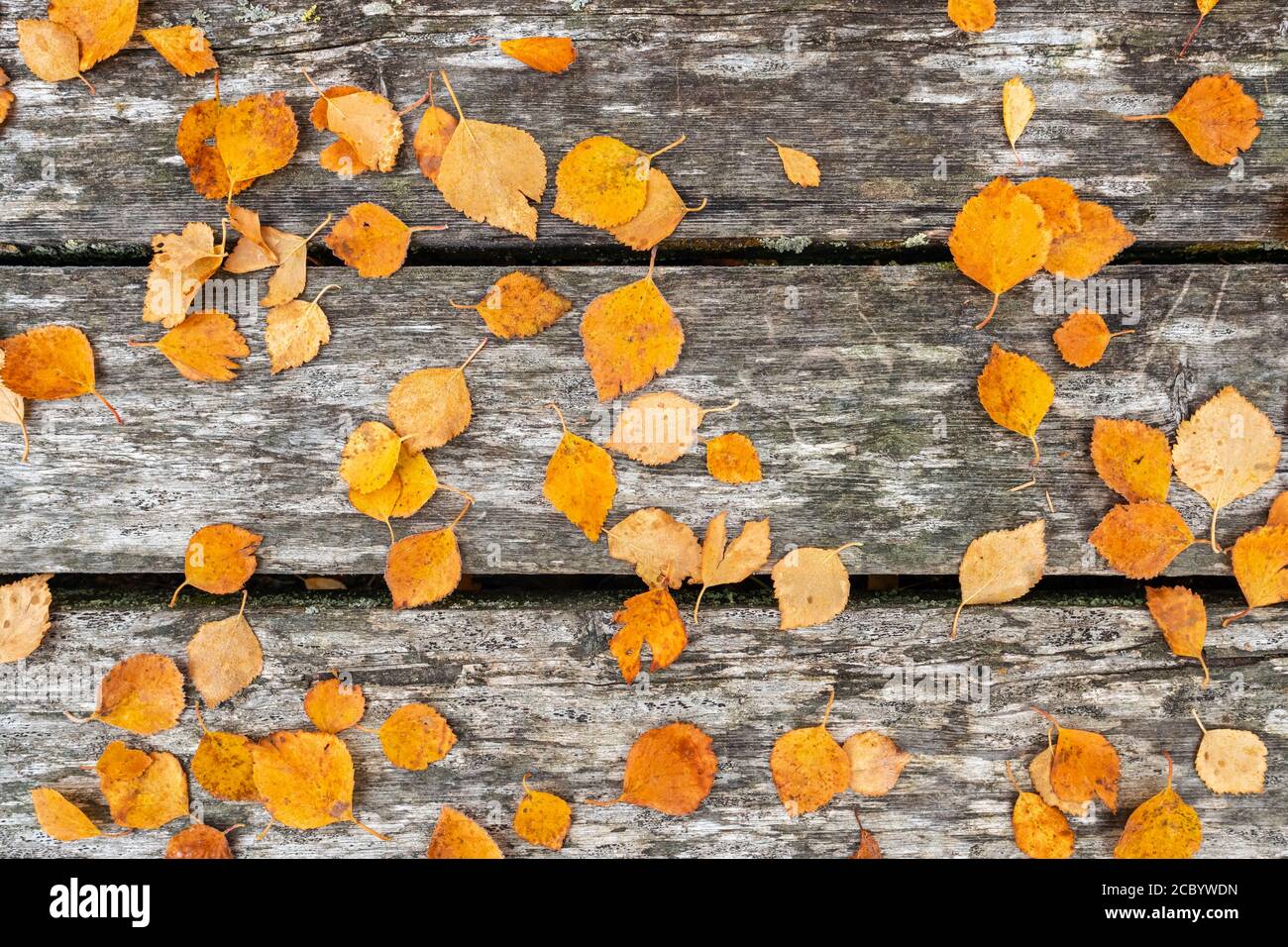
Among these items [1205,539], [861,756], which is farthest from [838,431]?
[1205,539]

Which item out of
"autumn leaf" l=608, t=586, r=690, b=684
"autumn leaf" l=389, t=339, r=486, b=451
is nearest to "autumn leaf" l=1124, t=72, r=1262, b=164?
"autumn leaf" l=608, t=586, r=690, b=684

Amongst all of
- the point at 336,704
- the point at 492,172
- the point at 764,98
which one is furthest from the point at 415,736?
the point at 764,98

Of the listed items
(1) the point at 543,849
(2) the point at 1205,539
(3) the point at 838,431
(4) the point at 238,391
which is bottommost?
(1) the point at 543,849

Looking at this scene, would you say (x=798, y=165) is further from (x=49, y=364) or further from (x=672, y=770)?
(x=49, y=364)

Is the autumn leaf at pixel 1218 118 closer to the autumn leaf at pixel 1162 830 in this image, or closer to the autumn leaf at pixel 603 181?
the autumn leaf at pixel 603 181

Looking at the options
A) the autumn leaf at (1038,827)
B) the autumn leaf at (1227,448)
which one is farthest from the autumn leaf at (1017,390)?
the autumn leaf at (1038,827)

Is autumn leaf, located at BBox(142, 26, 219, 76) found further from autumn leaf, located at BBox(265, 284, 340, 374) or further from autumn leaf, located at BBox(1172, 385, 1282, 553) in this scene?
autumn leaf, located at BBox(1172, 385, 1282, 553)

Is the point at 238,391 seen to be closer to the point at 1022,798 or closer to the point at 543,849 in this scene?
the point at 543,849
